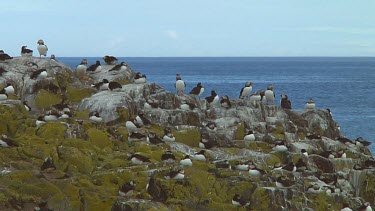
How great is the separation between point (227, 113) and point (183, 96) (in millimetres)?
2816

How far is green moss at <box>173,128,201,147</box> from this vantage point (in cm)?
3078

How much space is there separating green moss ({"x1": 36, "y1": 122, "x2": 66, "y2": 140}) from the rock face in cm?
5

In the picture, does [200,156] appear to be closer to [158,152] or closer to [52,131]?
[158,152]

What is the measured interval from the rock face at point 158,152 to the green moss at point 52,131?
45 millimetres

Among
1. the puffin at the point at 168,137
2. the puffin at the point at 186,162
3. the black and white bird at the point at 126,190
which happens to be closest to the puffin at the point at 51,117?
the puffin at the point at 168,137

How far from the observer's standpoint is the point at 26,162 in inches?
965

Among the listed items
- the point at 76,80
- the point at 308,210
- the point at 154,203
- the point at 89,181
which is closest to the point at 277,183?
the point at 308,210

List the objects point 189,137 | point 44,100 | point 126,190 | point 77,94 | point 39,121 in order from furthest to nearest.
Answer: point 77,94, point 44,100, point 189,137, point 39,121, point 126,190

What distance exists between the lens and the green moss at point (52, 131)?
27.2 metres

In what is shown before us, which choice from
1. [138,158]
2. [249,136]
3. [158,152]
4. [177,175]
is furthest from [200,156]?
[249,136]

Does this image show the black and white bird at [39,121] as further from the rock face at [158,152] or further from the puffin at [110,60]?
the puffin at [110,60]

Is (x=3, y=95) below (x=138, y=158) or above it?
above

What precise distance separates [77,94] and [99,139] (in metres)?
7.33

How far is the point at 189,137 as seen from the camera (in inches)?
1216
